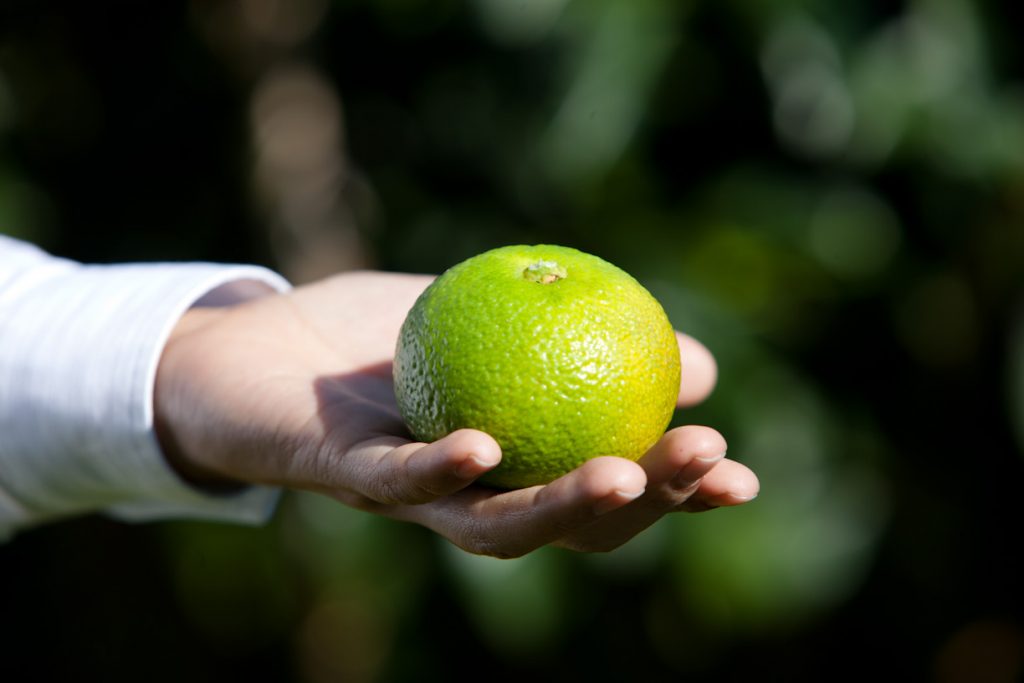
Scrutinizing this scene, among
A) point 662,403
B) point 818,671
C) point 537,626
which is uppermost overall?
point 662,403

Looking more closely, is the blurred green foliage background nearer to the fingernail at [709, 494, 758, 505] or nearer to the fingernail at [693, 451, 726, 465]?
the fingernail at [709, 494, 758, 505]

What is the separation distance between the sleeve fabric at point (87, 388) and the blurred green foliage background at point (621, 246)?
1268 millimetres

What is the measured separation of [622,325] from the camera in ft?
6.17

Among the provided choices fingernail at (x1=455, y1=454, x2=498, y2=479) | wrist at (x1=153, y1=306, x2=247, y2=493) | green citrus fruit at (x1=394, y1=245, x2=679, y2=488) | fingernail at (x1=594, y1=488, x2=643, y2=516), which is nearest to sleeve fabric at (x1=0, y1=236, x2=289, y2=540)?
wrist at (x1=153, y1=306, x2=247, y2=493)

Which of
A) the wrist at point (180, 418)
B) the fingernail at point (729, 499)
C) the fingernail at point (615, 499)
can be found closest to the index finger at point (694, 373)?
the fingernail at point (729, 499)

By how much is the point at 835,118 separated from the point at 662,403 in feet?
6.85

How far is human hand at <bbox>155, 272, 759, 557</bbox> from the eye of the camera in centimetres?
161

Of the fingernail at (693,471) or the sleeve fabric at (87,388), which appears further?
the sleeve fabric at (87,388)

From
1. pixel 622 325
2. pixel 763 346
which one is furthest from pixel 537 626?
pixel 622 325

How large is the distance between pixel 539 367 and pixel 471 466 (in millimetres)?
291

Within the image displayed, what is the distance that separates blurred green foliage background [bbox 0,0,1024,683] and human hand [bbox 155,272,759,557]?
1.15 m

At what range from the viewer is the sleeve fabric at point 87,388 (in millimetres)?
2299

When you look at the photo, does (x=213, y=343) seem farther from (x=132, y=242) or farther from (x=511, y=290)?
(x=132, y=242)

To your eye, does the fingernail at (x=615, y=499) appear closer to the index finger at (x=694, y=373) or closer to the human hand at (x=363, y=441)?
the human hand at (x=363, y=441)
